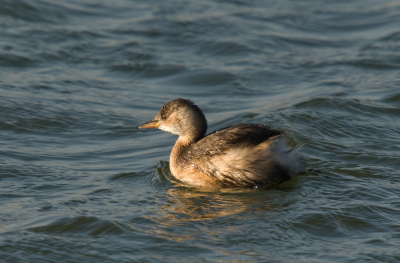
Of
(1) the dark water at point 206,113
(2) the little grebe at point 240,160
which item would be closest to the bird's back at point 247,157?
(2) the little grebe at point 240,160

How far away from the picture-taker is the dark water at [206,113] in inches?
209

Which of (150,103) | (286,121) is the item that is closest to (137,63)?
(150,103)

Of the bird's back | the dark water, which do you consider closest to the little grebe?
the bird's back

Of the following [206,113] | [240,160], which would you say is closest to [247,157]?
[240,160]

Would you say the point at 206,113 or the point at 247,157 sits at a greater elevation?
the point at 206,113

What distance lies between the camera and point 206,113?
964 cm

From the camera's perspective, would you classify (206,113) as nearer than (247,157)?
No

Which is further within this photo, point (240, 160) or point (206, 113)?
point (206, 113)

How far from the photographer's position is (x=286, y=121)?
8.73 metres

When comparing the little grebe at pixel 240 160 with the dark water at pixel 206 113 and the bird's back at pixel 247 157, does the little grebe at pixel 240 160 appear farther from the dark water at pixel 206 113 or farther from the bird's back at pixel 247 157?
the dark water at pixel 206 113

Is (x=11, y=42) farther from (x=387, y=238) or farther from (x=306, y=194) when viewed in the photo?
(x=387, y=238)

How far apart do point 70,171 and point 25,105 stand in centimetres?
258

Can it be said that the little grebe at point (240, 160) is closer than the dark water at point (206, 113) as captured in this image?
No

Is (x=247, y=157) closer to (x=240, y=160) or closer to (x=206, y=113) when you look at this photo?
(x=240, y=160)
